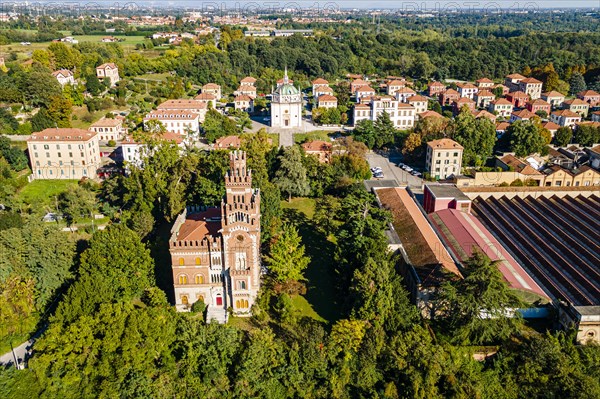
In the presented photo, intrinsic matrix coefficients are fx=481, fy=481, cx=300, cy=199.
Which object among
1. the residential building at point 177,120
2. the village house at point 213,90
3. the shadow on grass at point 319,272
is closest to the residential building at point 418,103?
the village house at point 213,90

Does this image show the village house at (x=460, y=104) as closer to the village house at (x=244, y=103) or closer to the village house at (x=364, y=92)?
the village house at (x=364, y=92)

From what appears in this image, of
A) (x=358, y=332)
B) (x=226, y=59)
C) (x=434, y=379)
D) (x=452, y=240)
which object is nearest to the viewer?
(x=434, y=379)

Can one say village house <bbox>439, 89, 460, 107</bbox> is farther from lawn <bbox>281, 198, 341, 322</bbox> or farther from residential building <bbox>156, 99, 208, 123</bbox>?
lawn <bbox>281, 198, 341, 322</bbox>

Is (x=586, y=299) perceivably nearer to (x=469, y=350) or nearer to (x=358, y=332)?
(x=469, y=350)

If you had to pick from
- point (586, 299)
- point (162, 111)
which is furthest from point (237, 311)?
point (162, 111)

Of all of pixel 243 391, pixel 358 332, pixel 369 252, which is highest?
pixel 369 252

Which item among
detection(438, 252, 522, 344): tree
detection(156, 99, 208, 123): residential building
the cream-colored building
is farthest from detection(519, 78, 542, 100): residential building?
the cream-colored building
